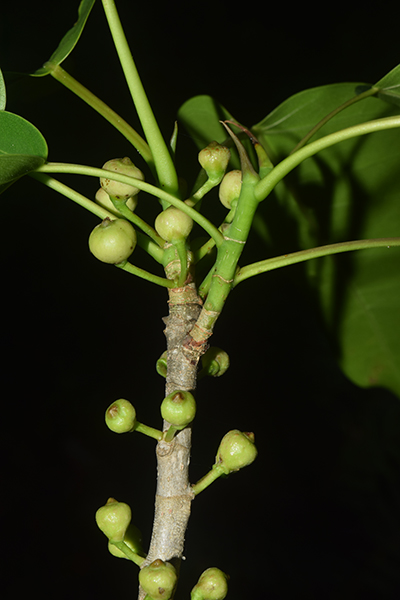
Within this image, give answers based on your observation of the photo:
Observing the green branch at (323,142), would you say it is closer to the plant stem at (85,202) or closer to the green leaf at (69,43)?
the plant stem at (85,202)

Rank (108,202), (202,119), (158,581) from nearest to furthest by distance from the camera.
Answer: (158,581), (108,202), (202,119)

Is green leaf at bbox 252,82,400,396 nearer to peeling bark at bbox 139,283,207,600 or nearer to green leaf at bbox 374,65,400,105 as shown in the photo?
green leaf at bbox 374,65,400,105

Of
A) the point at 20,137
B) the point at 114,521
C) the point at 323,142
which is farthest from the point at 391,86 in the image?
the point at 114,521

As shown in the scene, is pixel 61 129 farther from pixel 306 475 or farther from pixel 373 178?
pixel 306 475

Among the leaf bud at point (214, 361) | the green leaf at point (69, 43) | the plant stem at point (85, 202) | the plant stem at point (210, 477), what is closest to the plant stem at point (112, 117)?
the green leaf at point (69, 43)

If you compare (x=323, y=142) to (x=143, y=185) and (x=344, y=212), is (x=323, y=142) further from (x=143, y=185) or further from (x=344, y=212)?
(x=344, y=212)

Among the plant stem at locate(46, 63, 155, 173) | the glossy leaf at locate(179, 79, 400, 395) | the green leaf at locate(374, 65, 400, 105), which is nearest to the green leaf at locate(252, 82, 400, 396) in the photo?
the glossy leaf at locate(179, 79, 400, 395)
